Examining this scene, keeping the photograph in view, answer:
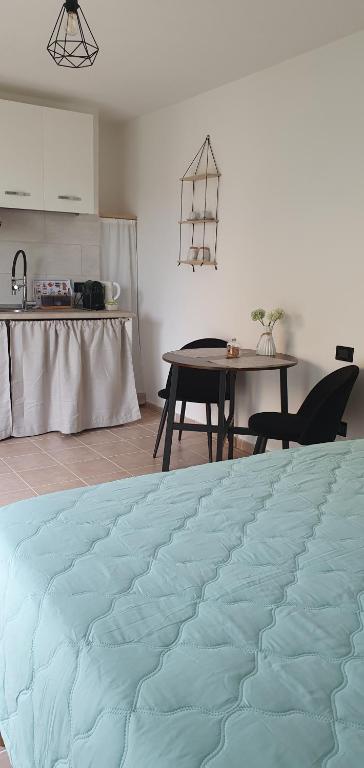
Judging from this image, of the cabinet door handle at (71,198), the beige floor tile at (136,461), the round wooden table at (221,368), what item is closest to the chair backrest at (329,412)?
the round wooden table at (221,368)

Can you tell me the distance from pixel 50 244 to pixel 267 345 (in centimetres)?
222

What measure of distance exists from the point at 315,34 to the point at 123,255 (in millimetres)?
2568

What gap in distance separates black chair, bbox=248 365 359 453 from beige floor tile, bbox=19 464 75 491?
1.17 metres

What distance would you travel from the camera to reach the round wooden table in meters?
3.44

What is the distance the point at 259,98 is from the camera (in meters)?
3.97

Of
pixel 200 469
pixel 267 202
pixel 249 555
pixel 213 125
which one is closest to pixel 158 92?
pixel 213 125

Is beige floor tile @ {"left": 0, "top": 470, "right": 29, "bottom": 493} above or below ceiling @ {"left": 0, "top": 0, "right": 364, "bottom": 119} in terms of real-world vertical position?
below

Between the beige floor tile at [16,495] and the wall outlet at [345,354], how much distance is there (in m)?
1.85

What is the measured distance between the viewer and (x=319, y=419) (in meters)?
3.07

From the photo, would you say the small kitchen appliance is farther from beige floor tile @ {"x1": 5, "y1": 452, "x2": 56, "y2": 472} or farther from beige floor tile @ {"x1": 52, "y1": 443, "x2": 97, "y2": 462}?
beige floor tile @ {"x1": 5, "y1": 452, "x2": 56, "y2": 472}

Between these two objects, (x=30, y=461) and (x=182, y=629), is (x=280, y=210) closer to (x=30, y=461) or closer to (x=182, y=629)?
(x=30, y=461)

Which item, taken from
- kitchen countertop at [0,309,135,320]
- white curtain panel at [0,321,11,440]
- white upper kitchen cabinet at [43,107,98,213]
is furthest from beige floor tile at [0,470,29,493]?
white upper kitchen cabinet at [43,107,98,213]

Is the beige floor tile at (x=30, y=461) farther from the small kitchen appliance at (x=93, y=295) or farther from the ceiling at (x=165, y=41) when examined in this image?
the ceiling at (x=165, y=41)

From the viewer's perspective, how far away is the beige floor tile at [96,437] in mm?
4500
